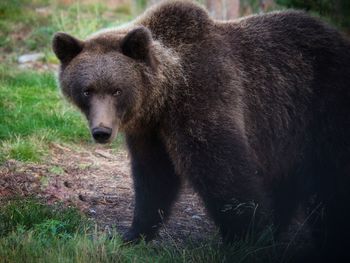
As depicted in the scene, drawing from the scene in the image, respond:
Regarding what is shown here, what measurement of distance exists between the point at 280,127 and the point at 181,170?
117 centimetres

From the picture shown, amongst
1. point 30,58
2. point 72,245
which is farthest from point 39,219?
point 30,58

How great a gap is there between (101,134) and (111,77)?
1.65 feet

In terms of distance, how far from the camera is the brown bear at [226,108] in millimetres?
5582

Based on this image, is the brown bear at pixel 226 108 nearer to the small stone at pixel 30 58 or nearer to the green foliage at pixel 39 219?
the green foliage at pixel 39 219

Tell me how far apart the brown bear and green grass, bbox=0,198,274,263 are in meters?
0.34

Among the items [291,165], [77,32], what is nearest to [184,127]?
[291,165]

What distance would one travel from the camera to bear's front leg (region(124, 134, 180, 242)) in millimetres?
6051

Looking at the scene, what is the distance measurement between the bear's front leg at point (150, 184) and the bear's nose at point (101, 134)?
1.89 ft

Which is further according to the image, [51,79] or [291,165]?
[51,79]

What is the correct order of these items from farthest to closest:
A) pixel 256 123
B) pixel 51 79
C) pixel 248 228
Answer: pixel 51 79 → pixel 256 123 → pixel 248 228

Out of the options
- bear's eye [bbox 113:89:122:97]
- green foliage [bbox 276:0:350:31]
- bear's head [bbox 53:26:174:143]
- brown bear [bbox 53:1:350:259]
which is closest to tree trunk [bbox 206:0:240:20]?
green foliage [bbox 276:0:350:31]

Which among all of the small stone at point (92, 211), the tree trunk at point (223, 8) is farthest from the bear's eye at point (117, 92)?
the tree trunk at point (223, 8)

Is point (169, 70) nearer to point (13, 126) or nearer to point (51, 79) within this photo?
point (13, 126)

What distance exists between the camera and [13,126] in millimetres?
8742
